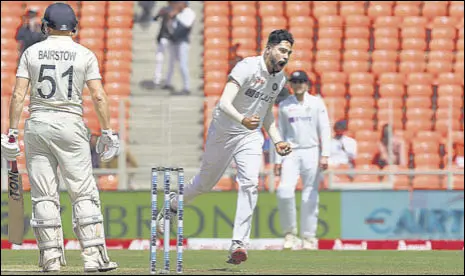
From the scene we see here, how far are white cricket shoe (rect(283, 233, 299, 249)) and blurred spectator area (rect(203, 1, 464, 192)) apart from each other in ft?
16.6

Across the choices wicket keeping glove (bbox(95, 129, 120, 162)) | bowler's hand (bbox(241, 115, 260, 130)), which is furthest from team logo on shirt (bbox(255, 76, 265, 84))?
wicket keeping glove (bbox(95, 129, 120, 162))

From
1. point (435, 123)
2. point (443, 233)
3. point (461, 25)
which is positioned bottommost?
point (443, 233)

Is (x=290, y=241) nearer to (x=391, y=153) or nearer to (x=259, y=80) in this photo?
(x=391, y=153)

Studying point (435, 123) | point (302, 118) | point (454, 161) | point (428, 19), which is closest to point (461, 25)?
point (428, 19)

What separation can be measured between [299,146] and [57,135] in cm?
631

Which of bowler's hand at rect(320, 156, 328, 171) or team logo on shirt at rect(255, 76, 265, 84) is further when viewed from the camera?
bowler's hand at rect(320, 156, 328, 171)

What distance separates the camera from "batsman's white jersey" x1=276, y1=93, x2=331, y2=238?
15.6m

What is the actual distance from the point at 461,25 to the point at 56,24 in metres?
13.8

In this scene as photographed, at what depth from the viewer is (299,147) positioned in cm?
1573

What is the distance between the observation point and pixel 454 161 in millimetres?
19375

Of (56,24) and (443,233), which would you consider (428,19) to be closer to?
(443,233)

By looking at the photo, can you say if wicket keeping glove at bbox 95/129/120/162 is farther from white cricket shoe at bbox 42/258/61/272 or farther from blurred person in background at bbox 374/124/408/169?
blurred person in background at bbox 374/124/408/169

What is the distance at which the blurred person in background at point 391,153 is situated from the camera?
62.2 feet

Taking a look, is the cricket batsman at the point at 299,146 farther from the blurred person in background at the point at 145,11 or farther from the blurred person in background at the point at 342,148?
the blurred person in background at the point at 145,11
